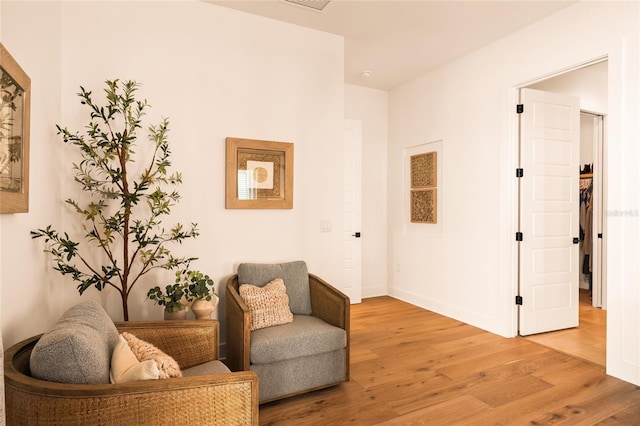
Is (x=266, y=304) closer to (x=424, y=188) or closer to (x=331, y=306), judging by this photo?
(x=331, y=306)

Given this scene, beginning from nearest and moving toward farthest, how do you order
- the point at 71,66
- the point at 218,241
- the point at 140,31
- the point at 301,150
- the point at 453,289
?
the point at 71,66 → the point at 140,31 → the point at 218,241 → the point at 301,150 → the point at 453,289

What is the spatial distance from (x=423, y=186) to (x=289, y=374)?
3.20 metres

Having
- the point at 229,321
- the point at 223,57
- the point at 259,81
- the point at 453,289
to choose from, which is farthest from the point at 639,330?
the point at 223,57

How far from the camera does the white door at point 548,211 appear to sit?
3.75m

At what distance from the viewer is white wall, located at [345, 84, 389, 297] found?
531 cm

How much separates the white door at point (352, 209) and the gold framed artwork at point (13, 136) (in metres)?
3.70

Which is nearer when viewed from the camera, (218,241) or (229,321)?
(229,321)

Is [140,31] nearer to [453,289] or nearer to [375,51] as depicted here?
[375,51]

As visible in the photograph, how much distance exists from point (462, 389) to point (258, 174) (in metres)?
2.30

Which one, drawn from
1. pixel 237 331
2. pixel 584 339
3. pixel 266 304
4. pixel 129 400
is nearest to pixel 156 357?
pixel 129 400

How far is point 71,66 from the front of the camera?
2701 millimetres

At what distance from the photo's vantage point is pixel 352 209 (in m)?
5.12

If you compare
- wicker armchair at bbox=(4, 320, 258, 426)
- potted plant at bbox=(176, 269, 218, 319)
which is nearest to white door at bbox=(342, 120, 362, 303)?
potted plant at bbox=(176, 269, 218, 319)

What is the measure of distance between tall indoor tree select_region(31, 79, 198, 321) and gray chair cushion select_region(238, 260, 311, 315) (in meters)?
0.46
